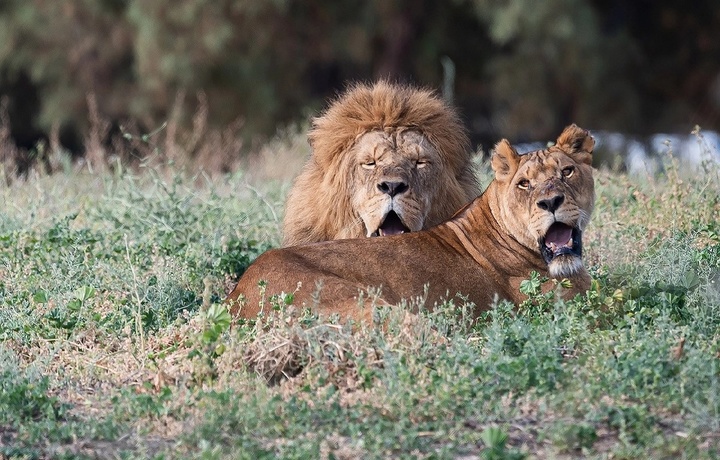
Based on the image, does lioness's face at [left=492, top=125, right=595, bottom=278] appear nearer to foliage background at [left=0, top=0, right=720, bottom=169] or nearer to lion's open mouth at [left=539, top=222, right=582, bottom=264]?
lion's open mouth at [left=539, top=222, right=582, bottom=264]

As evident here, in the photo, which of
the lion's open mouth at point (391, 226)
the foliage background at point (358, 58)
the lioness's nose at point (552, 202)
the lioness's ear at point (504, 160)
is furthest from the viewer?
the foliage background at point (358, 58)

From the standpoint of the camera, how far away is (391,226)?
6.73m

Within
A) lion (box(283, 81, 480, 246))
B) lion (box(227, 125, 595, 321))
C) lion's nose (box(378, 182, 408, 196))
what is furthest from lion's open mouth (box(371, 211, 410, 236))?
lion (box(227, 125, 595, 321))

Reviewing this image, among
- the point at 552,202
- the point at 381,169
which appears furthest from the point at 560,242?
the point at 381,169

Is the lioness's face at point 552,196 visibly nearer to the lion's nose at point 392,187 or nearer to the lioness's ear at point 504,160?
the lioness's ear at point 504,160

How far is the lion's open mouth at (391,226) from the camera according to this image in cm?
669

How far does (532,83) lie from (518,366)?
14621 millimetres

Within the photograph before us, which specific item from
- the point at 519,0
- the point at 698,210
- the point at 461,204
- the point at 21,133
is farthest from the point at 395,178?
the point at 21,133

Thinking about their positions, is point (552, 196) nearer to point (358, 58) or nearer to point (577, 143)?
point (577, 143)

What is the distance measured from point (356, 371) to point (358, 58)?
15038 millimetres

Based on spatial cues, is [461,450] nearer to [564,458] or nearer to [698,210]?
[564,458]

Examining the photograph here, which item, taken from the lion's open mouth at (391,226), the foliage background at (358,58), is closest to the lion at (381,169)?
the lion's open mouth at (391,226)

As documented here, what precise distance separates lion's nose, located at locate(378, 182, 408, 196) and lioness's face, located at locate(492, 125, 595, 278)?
554 mm

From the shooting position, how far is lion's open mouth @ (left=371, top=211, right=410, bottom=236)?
6.69 m
